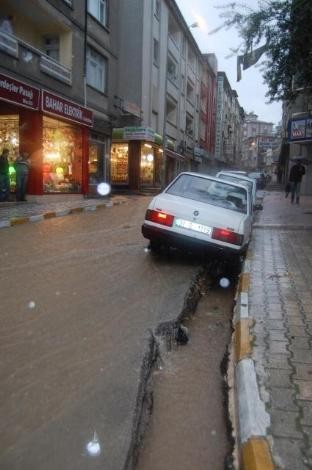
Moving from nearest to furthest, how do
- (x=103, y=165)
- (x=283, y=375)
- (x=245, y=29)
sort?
(x=283, y=375) < (x=245, y=29) < (x=103, y=165)

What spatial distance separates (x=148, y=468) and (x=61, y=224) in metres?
10.0

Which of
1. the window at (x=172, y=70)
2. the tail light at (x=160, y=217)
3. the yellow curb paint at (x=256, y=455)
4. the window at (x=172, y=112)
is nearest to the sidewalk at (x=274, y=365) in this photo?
the yellow curb paint at (x=256, y=455)

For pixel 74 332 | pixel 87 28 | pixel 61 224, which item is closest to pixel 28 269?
pixel 74 332

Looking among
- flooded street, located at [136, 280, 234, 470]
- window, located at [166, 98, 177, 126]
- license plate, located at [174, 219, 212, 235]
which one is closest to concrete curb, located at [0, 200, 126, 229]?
license plate, located at [174, 219, 212, 235]

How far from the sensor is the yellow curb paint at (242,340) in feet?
13.2

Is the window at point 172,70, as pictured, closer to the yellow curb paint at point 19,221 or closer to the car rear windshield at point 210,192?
the yellow curb paint at point 19,221

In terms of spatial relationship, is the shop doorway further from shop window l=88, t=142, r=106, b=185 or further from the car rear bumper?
the car rear bumper

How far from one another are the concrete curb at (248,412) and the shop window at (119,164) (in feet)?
86.8

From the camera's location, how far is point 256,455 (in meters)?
2.59

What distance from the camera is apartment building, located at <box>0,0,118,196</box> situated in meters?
16.2

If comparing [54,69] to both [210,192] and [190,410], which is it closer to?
[210,192]

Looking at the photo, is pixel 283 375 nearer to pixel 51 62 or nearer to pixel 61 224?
pixel 61 224

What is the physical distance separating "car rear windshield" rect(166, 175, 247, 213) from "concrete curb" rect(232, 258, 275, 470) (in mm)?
3832

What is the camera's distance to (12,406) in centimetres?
327
